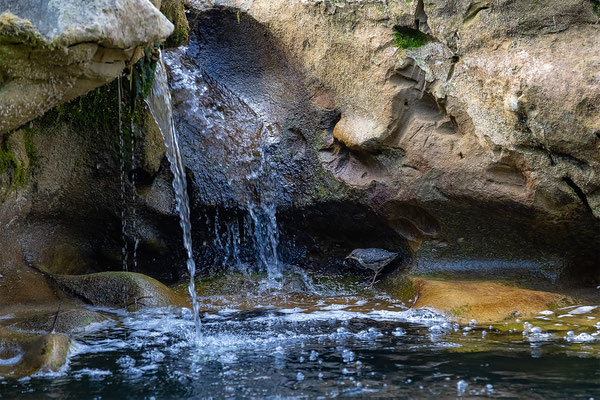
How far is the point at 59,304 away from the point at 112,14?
2.69 m

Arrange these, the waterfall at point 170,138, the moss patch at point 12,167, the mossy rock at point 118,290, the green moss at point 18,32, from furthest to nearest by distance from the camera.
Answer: the waterfall at point 170,138
the mossy rock at point 118,290
the moss patch at point 12,167
the green moss at point 18,32

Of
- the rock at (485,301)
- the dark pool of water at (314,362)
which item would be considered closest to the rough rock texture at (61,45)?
the dark pool of water at (314,362)

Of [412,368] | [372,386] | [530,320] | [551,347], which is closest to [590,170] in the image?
[530,320]

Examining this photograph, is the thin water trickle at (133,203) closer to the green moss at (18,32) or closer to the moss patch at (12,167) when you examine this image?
the moss patch at (12,167)

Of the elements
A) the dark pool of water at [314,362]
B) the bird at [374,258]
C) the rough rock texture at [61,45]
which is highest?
the rough rock texture at [61,45]

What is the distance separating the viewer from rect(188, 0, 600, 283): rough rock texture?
5.67 metres

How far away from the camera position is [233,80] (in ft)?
25.7

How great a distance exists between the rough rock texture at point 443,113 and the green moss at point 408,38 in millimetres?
41

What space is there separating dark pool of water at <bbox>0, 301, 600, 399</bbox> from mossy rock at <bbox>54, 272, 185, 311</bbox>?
0.43 m

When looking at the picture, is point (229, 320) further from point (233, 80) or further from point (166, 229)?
point (233, 80)

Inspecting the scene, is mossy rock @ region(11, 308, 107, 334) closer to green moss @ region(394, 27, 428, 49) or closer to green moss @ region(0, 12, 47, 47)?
green moss @ region(0, 12, 47, 47)

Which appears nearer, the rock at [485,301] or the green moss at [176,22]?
the rock at [485,301]

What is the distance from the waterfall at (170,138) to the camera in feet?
22.4

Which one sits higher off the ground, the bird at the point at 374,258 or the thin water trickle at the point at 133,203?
the thin water trickle at the point at 133,203
